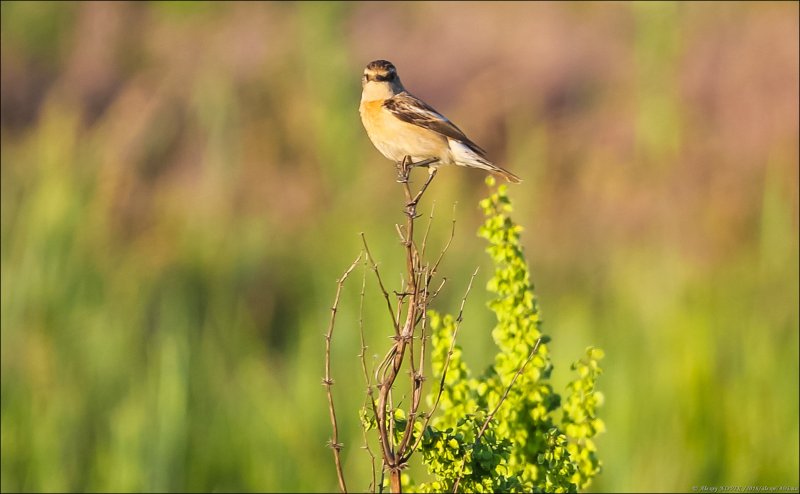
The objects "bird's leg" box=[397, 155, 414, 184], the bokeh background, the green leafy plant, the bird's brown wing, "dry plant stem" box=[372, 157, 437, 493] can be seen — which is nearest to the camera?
"dry plant stem" box=[372, 157, 437, 493]

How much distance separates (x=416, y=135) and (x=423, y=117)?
0.16 meters

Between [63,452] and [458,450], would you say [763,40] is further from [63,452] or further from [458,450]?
[458,450]

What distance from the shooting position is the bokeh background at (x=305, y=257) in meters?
5.04

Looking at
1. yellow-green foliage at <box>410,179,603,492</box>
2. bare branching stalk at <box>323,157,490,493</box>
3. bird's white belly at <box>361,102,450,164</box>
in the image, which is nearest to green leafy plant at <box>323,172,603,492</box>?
yellow-green foliage at <box>410,179,603,492</box>

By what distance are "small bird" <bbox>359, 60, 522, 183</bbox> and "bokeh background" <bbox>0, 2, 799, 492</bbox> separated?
683 millimetres

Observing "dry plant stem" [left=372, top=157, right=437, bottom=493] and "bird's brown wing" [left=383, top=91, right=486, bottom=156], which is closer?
"dry plant stem" [left=372, top=157, right=437, bottom=493]

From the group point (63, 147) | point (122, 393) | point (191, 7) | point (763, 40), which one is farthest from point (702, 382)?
point (191, 7)

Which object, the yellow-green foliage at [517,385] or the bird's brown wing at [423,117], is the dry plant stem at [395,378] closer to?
the yellow-green foliage at [517,385]

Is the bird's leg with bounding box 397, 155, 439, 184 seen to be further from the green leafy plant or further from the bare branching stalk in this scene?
the bare branching stalk

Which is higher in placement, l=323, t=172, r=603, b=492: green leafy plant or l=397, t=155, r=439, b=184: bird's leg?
l=397, t=155, r=439, b=184: bird's leg

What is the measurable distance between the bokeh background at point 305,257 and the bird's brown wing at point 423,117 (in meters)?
0.78

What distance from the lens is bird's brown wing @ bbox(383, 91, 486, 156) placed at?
147 inches

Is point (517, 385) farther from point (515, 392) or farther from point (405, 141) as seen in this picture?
point (405, 141)

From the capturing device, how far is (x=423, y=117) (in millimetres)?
3797
